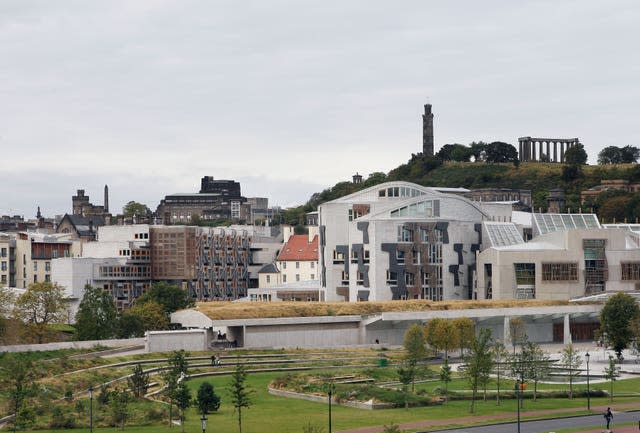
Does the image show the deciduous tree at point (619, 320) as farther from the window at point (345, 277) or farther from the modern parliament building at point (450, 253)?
the window at point (345, 277)

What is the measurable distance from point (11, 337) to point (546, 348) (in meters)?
60.3

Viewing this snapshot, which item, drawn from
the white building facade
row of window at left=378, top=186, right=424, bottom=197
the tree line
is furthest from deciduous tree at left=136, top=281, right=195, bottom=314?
row of window at left=378, top=186, right=424, bottom=197

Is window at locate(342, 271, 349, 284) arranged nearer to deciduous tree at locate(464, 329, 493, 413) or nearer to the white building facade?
the white building facade

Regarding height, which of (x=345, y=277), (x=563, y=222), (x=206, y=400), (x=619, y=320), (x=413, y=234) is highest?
(x=563, y=222)

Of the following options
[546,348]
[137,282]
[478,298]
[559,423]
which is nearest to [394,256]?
[478,298]

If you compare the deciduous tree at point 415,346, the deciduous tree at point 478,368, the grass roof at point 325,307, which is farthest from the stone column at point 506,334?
the deciduous tree at point 478,368

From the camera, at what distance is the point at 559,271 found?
164250 mm

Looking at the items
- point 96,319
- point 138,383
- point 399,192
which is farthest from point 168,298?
point 138,383

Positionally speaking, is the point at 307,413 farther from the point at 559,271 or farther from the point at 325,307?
the point at 559,271

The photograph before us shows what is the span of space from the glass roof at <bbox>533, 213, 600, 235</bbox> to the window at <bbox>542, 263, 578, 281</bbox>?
14.7 metres

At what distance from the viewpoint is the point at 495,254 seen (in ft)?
542

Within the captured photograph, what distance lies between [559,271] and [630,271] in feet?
31.4

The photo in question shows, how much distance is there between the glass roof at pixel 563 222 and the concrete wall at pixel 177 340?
65653mm

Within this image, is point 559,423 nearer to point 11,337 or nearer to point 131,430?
point 131,430
